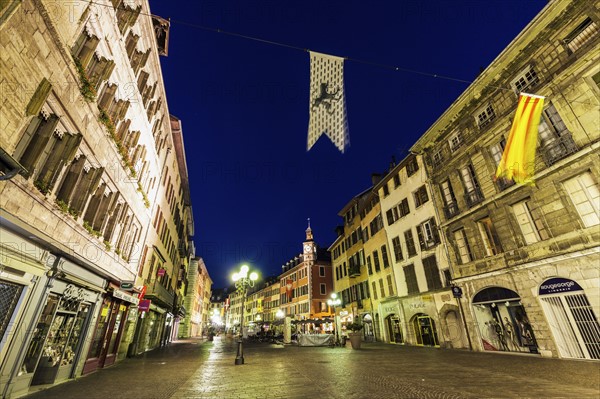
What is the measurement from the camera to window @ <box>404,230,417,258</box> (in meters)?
22.5

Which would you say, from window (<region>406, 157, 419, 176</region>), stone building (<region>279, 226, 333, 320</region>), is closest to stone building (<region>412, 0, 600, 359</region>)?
window (<region>406, 157, 419, 176</region>)

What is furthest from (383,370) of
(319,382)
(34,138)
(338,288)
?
(338,288)

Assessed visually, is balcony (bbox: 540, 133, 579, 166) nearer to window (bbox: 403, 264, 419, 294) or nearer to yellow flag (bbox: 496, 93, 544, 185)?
yellow flag (bbox: 496, 93, 544, 185)

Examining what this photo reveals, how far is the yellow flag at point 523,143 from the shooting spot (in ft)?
39.1

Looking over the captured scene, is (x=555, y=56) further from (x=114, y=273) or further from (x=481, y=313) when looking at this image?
(x=114, y=273)

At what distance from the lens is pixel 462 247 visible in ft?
58.0

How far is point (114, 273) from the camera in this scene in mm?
12461

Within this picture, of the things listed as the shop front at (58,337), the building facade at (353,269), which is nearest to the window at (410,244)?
the building facade at (353,269)

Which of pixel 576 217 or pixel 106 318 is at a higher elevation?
pixel 576 217

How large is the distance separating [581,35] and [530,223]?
865cm

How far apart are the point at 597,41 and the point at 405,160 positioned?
43.3 feet

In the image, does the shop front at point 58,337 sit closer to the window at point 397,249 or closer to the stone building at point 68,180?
the stone building at point 68,180

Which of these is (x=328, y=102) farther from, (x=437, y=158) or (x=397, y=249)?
(x=397, y=249)

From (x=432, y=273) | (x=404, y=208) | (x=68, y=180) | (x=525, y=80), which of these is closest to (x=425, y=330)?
(x=432, y=273)
